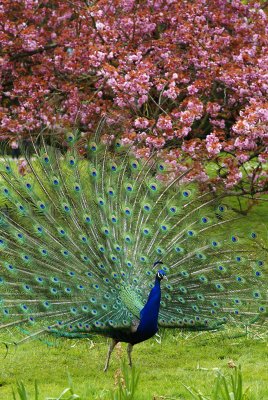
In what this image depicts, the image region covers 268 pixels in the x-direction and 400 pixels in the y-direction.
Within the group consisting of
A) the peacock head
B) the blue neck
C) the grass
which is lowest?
the grass

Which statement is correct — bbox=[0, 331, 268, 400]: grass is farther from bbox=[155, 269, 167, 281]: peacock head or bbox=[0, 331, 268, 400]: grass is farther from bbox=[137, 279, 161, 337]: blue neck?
bbox=[155, 269, 167, 281]: peacock head

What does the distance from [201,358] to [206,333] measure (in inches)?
36.9

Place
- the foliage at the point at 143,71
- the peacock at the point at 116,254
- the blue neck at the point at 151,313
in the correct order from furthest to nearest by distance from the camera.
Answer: the foliage at the point at 143,71 < the peacock at the point at 116,254 < the blue neck at the point at 151,313

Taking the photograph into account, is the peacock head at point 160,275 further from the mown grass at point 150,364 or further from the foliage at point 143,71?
the foliage at point 143,71

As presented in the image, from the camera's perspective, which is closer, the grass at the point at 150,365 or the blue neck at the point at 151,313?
the grass at the point at 150,365

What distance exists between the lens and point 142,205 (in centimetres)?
891

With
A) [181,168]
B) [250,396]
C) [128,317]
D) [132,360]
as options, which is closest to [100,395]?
[250,396]

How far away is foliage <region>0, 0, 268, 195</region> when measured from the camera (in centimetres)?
1202

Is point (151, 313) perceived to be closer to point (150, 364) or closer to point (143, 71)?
point (150, 364)

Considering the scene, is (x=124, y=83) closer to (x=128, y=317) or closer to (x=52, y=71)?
(x=52, y=71)

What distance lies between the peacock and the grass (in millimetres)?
356

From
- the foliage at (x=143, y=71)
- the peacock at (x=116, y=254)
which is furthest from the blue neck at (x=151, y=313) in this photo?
the foliage at (x=143, y=71)

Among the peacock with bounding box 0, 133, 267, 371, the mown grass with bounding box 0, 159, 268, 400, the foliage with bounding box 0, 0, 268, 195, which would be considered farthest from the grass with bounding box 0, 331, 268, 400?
the foliage with bounding box 0, 0, 268, 195

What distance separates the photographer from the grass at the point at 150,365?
7.28 metres
